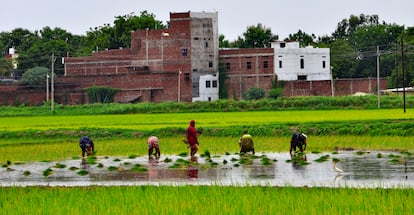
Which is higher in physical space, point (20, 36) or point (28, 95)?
point (20, 36)

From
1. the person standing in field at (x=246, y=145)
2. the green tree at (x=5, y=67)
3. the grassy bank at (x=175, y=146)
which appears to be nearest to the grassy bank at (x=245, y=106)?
the grassy bank at (x=175, y=146)

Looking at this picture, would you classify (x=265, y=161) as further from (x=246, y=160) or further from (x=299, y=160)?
(x=299, y=160)

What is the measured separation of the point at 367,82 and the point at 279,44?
423 inches

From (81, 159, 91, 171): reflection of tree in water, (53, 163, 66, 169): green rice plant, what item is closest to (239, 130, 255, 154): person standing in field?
(81, 159, 91, 171): reflection of tree in water

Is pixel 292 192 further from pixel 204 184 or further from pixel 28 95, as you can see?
pixel 28 95

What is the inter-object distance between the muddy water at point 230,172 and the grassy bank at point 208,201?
191 cm

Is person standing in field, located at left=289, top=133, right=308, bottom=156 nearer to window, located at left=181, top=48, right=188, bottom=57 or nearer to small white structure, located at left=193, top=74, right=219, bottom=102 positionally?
window, located at left=181, top=48, right=188, bottom=57

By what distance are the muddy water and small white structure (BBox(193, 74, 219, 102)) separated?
65980mm

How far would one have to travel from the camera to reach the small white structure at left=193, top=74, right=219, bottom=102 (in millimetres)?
96750

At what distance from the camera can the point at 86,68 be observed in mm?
100562

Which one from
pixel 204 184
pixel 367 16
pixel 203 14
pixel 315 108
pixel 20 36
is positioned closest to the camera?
pixel 204 184

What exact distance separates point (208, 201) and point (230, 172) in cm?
731

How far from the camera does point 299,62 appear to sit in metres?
99.9

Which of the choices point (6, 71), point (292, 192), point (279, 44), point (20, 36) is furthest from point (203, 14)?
point (292, 192)
